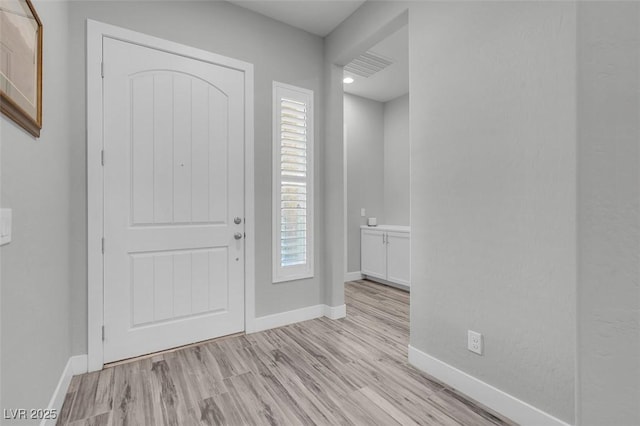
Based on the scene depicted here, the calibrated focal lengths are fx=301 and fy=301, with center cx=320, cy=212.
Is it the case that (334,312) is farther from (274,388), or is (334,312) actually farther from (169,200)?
(169,200)

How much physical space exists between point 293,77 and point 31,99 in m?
2.05

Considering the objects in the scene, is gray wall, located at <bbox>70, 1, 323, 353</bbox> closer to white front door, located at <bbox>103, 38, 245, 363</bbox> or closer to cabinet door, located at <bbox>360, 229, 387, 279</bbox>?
white front door, located at <bbox>103, 38, 245, 363</bbox>

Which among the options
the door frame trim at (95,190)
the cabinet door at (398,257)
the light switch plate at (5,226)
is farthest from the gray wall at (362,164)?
the light switch plate at (5,226)

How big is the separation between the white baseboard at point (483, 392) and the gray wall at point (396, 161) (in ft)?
9.53

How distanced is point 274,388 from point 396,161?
12.9ft

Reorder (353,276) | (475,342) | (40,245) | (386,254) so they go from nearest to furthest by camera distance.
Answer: (40,245) < (475,342) < (386,254) < (353,276)

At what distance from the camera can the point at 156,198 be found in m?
2.22

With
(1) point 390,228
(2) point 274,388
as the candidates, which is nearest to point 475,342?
(2) point 274,388

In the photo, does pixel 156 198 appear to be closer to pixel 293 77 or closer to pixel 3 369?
pixel 3 369

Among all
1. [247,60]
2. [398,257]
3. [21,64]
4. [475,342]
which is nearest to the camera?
[21,64]

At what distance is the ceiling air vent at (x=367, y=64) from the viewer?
3.40 m

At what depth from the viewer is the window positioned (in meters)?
2.76

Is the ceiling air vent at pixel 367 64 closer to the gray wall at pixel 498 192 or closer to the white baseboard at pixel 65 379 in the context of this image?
the gray wall at pixel 498 192

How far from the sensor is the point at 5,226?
963 millimetres
